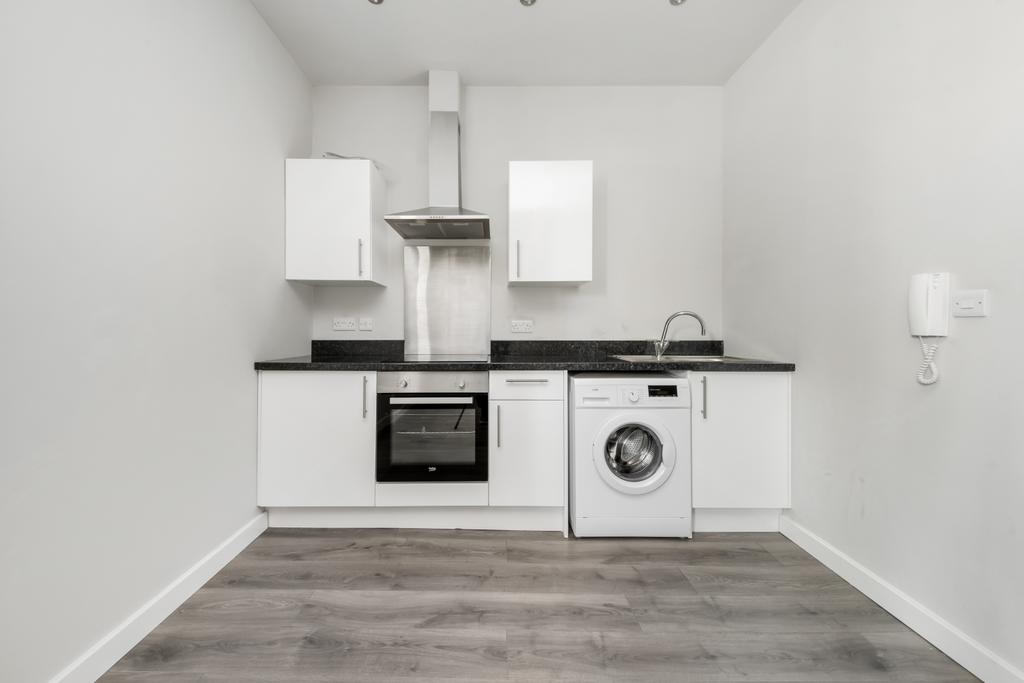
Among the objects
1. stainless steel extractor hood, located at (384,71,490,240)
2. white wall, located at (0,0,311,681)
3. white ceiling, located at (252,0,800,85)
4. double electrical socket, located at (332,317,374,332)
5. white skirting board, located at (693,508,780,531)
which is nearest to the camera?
white wall, located at (0,0,311,681)

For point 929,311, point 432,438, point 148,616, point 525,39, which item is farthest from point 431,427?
point 525,39

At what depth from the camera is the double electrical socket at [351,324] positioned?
3.12 metres

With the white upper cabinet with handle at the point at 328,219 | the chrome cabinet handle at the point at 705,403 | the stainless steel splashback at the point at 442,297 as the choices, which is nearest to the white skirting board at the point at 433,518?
the chrome cabinet handle at the point at 705,403

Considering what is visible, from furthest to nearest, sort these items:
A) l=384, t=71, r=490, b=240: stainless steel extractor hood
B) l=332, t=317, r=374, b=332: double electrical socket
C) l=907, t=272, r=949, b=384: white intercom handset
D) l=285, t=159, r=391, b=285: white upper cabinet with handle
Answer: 1. l=332, t=317, r=374, b=332: double electrical socket
2. l=384, t=71, r=490, b=240: stainless steel extractor hood
3. l=285, t=159, r=391, b=285: white upper cabinet with handle
4. l=907, t=272, r=949, b=384: white intercom handset

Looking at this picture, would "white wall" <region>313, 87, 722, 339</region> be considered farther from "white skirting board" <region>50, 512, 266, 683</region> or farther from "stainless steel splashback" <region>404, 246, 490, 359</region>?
"white skirting board" <region>50, 512, 266, 683</region>

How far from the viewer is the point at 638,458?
2498mm

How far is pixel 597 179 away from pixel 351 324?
197 cm

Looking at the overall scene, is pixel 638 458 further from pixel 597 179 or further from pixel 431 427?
pixel 597 179

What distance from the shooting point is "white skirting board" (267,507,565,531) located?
2486mm

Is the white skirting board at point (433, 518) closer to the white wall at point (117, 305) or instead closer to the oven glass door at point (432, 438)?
the oven glass door at point (432, 438)

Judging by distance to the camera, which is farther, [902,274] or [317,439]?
[317,439]

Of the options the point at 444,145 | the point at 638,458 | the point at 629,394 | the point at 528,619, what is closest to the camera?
the point at 528,619

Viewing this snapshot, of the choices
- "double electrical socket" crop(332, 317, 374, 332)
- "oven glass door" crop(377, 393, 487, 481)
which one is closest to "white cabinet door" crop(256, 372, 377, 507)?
"oven glass door" crop(377, 393, 487, 481)

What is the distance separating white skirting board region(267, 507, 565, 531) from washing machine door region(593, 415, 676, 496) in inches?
14.6
